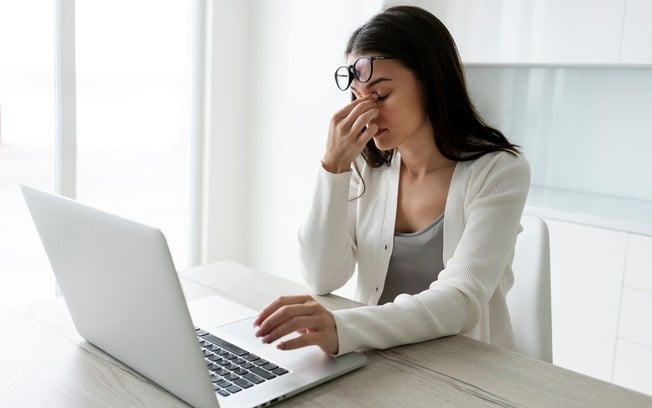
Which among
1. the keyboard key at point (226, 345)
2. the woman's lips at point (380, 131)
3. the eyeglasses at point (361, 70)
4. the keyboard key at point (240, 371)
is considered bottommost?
the keyboard key at point (226, 345)

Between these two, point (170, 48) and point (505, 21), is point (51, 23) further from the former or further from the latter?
point (505, 21)

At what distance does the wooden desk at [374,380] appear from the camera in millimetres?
841

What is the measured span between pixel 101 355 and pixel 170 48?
8.14 ft

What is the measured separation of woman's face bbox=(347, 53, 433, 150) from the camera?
1.36 meters

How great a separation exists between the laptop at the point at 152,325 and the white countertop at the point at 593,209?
1748 mm

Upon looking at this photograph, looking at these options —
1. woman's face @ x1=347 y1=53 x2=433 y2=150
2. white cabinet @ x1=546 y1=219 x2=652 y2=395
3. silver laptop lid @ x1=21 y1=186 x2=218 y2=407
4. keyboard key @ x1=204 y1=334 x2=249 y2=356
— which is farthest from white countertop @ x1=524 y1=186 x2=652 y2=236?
silver laptop lid @ x1=21 y1=186 x2=218 y2=407

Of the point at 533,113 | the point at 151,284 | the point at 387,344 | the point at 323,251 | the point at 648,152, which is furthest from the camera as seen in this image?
the point at 533,113

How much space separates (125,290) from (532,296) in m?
0.86

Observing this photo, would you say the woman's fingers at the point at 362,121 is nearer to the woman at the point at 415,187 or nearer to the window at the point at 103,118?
the woman at the point at 415,187

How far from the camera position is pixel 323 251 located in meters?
1.40

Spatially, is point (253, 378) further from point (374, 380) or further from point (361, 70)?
point (361, 70)

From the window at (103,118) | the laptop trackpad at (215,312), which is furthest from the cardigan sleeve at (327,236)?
the window at (103,118)

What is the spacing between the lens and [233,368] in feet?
2.94

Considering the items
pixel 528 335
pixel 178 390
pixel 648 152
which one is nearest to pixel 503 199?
pixel 528 335
